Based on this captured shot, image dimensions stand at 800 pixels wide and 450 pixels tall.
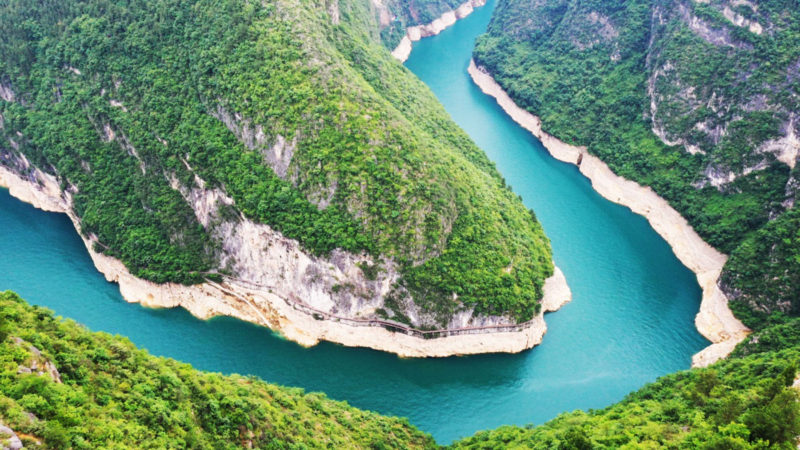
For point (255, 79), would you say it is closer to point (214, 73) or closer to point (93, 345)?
point (214, 73)

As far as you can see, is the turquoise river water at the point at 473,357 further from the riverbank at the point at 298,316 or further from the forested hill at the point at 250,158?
the forested hill at the point at 250,158

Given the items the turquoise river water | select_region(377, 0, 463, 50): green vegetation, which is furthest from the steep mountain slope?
select_region(377, 0, 463, 50): green vegetation

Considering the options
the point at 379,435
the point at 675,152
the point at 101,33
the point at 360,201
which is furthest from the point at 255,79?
the point at 675,152

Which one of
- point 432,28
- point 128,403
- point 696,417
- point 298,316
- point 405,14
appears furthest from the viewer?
point 432,28

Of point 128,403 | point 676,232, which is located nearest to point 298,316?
point 128,403

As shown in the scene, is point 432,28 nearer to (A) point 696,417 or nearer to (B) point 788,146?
(B) point 788,146

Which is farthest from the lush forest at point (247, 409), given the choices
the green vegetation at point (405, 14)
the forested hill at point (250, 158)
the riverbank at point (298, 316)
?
the green vegetation at point (405, 14)

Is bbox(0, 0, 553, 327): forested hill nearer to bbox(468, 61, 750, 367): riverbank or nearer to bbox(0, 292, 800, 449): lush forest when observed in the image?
bbox(0, 292, 800, 449): lush forest
